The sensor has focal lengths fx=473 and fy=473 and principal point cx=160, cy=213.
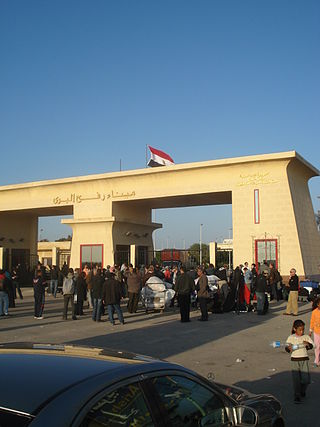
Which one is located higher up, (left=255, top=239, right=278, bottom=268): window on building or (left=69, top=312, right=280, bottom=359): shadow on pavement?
(left=255, top=239, right=278, bottom=268): window on building

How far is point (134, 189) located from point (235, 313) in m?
13.1

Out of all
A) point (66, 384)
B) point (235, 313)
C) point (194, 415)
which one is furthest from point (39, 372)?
point (235, 313)

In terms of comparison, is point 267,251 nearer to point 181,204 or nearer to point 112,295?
point 181,204

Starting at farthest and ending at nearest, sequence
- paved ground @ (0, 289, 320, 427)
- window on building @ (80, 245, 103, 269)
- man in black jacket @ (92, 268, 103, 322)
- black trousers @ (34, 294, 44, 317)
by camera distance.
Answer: window on building @ (80, 245, 103, 269) → black trousers @ (34, 294, 44, 317) → man in black jacket @ (92, 268, 103, 322) → paved ground @ (0, 289, 320, 427)

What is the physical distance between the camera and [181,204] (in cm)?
3316

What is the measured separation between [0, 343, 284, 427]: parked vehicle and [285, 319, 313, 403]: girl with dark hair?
331 cm

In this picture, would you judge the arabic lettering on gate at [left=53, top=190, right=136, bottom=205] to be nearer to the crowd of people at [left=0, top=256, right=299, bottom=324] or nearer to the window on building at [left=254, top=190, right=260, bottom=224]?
the window on building at [left=254, top=190, right=260, bottom=224]

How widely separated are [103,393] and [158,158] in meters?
28.8

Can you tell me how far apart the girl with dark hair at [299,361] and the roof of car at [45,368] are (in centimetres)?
423

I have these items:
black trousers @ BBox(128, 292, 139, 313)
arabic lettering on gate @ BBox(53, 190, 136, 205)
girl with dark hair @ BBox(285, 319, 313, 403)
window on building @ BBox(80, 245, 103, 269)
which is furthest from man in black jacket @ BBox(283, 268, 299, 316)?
window on building @ BBox(80, 245, 103, 269)

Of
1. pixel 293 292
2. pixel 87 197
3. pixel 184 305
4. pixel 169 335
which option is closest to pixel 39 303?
pixel 184 305

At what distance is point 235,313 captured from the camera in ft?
61.0

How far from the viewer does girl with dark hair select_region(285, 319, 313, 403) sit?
7.00 metres

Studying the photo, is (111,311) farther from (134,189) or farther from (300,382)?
(134,189)
